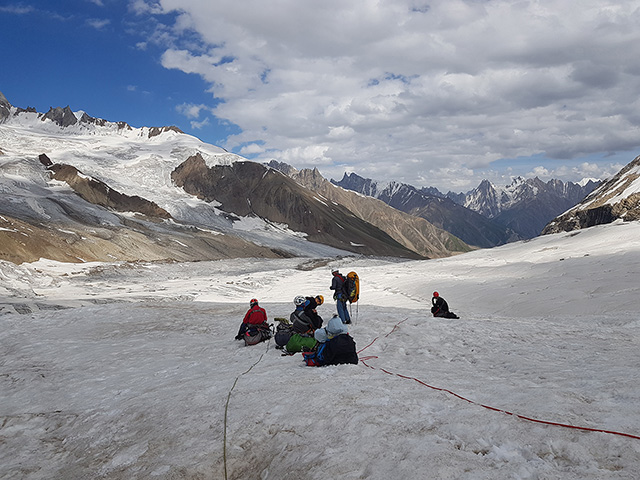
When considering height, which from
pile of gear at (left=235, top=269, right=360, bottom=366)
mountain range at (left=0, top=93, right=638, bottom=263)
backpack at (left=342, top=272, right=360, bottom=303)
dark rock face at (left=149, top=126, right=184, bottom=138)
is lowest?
pile of gear at (left=235, top=269, right=360, bottom=366)

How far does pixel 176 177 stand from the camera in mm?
136500

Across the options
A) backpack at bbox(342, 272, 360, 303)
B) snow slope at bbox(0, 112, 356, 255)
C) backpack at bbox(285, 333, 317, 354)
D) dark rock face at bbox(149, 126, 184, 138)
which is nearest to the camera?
backpack at bbox(285, 333, 317, 354)

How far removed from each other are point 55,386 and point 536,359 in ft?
32.0

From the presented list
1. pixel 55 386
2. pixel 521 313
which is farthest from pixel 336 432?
pixel 521 313

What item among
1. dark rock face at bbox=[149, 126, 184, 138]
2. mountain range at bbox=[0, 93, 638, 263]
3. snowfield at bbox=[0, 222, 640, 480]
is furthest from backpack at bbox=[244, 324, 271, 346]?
dark rock face at bbox=[149, 126, 184, 138]

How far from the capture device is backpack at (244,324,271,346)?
1124 cm

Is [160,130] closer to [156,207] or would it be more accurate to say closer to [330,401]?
[156,207]

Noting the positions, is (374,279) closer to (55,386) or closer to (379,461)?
(55,386)

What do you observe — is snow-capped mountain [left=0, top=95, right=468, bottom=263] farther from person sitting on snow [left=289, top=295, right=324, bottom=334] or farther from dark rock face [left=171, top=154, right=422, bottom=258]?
person sitting on snow [left=289, top=295, right=324, bottom=334]

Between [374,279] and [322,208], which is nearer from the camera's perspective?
[374,279]

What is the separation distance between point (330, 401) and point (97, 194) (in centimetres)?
10428

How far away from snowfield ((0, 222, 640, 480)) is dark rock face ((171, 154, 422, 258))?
384 ft

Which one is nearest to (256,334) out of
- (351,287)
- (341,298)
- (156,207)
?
(341,298)

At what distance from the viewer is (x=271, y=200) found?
14325 centimetres
